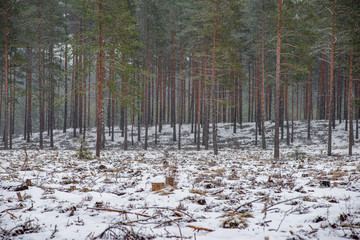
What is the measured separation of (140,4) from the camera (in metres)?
20.5

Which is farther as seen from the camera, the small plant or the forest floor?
the small plant

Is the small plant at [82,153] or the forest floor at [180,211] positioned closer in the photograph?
the forest floor at [180,211]

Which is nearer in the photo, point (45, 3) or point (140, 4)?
point (45, 3)

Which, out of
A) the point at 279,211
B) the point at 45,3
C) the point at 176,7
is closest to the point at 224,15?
the point at 176,7

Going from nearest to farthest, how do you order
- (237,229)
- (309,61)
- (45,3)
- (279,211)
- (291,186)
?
1. (237,229)
2. (279,211)
3. (291,186)
4. (309,61)
5. (45,3)

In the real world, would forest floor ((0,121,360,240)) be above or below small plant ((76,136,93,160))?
above

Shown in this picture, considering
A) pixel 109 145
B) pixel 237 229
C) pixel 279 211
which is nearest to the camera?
pixel 237 229

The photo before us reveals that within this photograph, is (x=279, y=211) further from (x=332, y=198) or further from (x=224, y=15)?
(x=224, y=15)

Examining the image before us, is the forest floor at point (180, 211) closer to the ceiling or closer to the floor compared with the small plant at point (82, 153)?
closer to the ceiling

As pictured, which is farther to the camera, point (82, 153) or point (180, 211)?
point (82, 153)

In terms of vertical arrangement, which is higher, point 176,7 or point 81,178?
point 176,7

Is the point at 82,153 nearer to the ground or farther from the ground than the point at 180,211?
nearer to the ground

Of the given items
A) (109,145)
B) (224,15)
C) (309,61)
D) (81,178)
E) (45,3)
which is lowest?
(109,145)

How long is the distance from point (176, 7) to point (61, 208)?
879 inches
